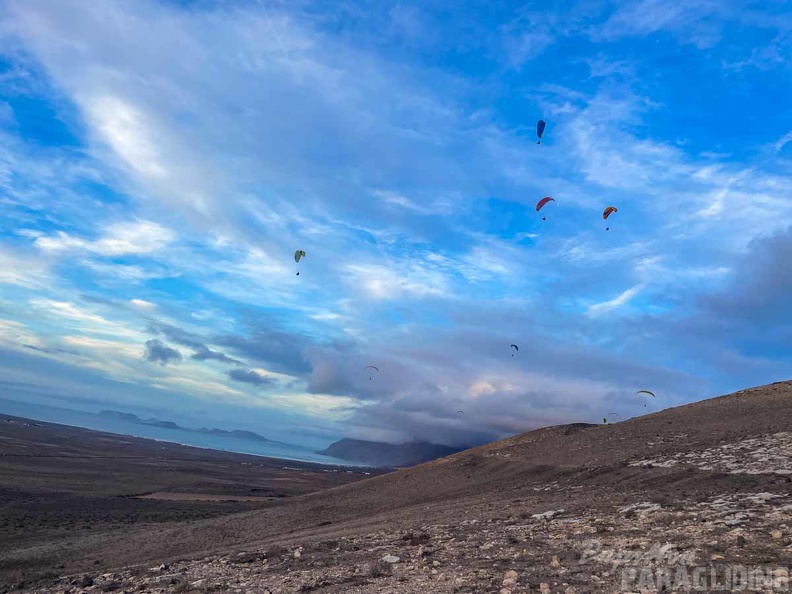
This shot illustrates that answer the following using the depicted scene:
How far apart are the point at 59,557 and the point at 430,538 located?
19.5 m

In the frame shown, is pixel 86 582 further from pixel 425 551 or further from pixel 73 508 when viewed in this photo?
pixel 73 508

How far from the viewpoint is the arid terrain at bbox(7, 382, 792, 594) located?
1175 centimetres

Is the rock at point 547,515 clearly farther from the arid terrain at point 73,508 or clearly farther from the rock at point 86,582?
the arid terrain at point 73,508

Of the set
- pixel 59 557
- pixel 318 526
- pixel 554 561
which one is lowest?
pixel 59 557

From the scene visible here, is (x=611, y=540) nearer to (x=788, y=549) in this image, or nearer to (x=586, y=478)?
(x=788, y=549)

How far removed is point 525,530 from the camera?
1619cm

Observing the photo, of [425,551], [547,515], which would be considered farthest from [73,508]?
[547,515]

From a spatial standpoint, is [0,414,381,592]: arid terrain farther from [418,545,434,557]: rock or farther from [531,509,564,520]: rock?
[531,509,564,520]: rock

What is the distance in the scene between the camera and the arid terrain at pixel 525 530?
11750mm

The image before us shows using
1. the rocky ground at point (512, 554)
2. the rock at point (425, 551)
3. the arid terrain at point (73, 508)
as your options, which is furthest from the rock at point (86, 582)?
the rock at point (425, 551)

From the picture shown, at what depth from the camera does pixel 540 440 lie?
4303 cm

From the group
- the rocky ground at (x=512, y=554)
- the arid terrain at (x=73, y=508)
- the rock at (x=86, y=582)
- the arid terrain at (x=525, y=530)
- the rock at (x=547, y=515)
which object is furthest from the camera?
the arid terrain at (x=73, y=508)

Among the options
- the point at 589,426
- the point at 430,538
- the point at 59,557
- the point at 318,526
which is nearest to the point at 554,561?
the point at 430,538

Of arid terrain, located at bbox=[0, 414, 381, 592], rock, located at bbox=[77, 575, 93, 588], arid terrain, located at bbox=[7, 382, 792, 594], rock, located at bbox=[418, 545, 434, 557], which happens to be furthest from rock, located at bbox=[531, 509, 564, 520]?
arid terrain, located at bbox=[0, 414, 381, 592]
